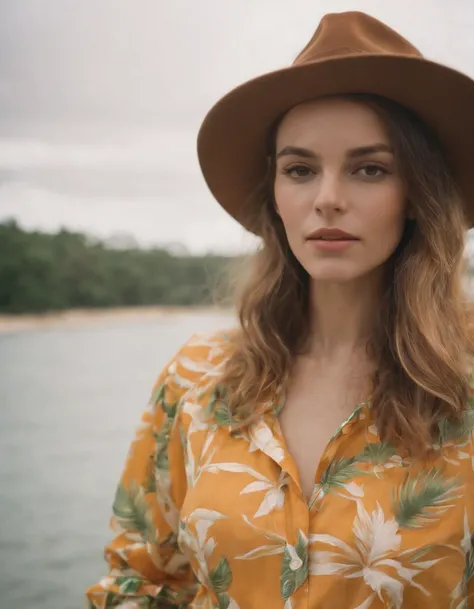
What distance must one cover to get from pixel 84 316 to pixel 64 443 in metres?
0.27

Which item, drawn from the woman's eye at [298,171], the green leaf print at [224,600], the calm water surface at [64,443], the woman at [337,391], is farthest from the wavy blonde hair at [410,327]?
the calm water surface at [64,443]

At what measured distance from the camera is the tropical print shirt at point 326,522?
83cm

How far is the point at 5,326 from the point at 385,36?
0.92 metres

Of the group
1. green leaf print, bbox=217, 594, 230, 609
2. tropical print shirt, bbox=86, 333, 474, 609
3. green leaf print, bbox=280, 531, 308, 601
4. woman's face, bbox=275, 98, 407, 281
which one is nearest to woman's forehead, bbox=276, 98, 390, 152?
woman's face, bbox=275, 98, 407, 281

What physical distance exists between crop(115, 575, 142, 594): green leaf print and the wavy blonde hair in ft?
1.08

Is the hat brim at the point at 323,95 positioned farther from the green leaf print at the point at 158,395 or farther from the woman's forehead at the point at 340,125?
the green leaf print at the point at 158,395

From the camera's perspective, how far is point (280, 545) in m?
0.86

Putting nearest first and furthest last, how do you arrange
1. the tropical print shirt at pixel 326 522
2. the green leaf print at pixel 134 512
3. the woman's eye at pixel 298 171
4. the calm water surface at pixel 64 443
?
the tropical print shirt at pixel 326 522 < the woman's eye at pixel 298 171 < the green leaf print at pixel 134 512 < the calm water surface at pixel 64 443

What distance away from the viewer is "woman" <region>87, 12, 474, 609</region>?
0.85m

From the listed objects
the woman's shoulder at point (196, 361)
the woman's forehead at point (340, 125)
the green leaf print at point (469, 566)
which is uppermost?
the woman's forehead at point (340, 125)

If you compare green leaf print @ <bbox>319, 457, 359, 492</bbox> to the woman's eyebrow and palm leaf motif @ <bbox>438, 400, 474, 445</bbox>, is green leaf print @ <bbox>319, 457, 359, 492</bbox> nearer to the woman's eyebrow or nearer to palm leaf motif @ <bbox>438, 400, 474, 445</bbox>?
palm leaf motif @ <bbox>438, 400, 474, 445</bbox>

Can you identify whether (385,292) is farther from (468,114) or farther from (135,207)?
(135,207)

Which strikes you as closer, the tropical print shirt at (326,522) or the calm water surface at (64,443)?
the tropical print shirt at (326,522)

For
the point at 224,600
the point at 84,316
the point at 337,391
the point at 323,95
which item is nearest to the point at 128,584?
the point at 224,600
